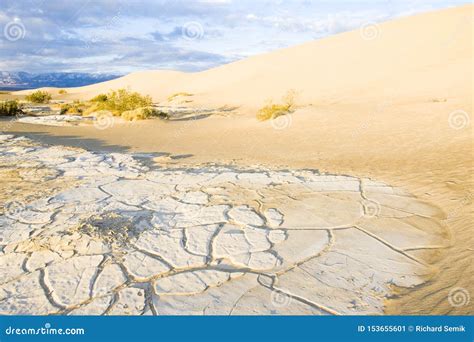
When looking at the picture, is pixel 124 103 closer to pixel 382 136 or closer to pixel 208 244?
pixel 382 136

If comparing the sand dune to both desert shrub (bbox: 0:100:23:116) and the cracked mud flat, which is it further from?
the cracked mud flat

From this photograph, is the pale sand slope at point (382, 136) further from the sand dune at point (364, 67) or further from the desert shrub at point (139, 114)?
the desert shrub at point (139, 114)

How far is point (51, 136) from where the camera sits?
33.0 ft

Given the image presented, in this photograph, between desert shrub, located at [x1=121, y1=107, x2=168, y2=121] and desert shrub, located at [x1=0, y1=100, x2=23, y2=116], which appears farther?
desert shrub, located at [x1=0, y1=100, x2=23, y2=116]

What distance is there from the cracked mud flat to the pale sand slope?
0.99 feet

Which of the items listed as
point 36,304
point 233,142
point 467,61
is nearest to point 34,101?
point 233,142

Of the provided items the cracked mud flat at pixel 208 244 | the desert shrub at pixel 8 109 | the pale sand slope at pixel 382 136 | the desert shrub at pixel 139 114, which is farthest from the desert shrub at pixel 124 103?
the cracked mud flat at pixel 208 244

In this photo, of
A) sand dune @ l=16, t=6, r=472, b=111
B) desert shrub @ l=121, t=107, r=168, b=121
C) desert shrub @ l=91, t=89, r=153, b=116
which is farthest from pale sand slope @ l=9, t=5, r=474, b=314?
desert shrub @ l=91, t=89, r=153, b=116

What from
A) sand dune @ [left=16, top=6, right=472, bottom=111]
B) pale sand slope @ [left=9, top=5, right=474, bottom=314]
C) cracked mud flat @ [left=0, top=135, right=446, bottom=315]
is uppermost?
sand dune @ [left=16, top=6, right=472, bottom=111]

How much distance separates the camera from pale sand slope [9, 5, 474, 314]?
Answer: 13.6ft

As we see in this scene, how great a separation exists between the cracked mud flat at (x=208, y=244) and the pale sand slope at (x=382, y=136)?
30cm

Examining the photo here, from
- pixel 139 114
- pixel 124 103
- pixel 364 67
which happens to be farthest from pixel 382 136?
pixel 364 67

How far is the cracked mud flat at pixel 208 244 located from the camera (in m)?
2.79

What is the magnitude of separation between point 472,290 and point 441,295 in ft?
0.82
